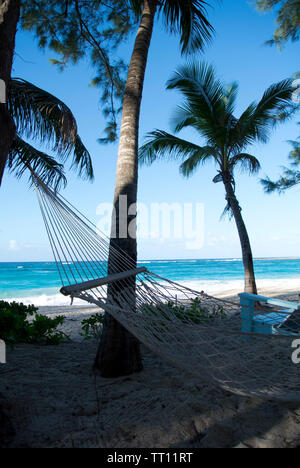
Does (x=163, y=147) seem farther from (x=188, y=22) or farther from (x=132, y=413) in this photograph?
(x=132, y=413)

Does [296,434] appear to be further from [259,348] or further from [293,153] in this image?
[293,153]

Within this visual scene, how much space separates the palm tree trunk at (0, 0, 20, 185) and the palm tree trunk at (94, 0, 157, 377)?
75 centimetres

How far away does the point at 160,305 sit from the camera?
151 cm

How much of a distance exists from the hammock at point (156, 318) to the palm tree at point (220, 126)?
2.87 metres

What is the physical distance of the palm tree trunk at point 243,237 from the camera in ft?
13.5

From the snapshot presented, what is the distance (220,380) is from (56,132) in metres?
2.89

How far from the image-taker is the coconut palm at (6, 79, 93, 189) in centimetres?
234

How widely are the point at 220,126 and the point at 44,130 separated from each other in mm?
2781

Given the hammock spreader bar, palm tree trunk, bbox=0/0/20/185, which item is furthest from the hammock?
palm tree trunk, bbox=0/0/20/185

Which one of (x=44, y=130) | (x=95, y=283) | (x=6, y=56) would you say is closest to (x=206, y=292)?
(x=44, y=130)

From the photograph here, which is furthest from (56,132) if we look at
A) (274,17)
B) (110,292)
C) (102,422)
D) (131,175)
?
(274,17)

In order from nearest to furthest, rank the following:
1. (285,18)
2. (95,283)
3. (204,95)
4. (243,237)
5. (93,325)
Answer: (95,283) < (93,325) < (285,18) < (243,237) < (204,95)

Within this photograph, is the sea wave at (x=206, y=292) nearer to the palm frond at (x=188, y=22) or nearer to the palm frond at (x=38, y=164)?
the palm frond at (x=38, y=164)

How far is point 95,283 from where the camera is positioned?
4.57ft
